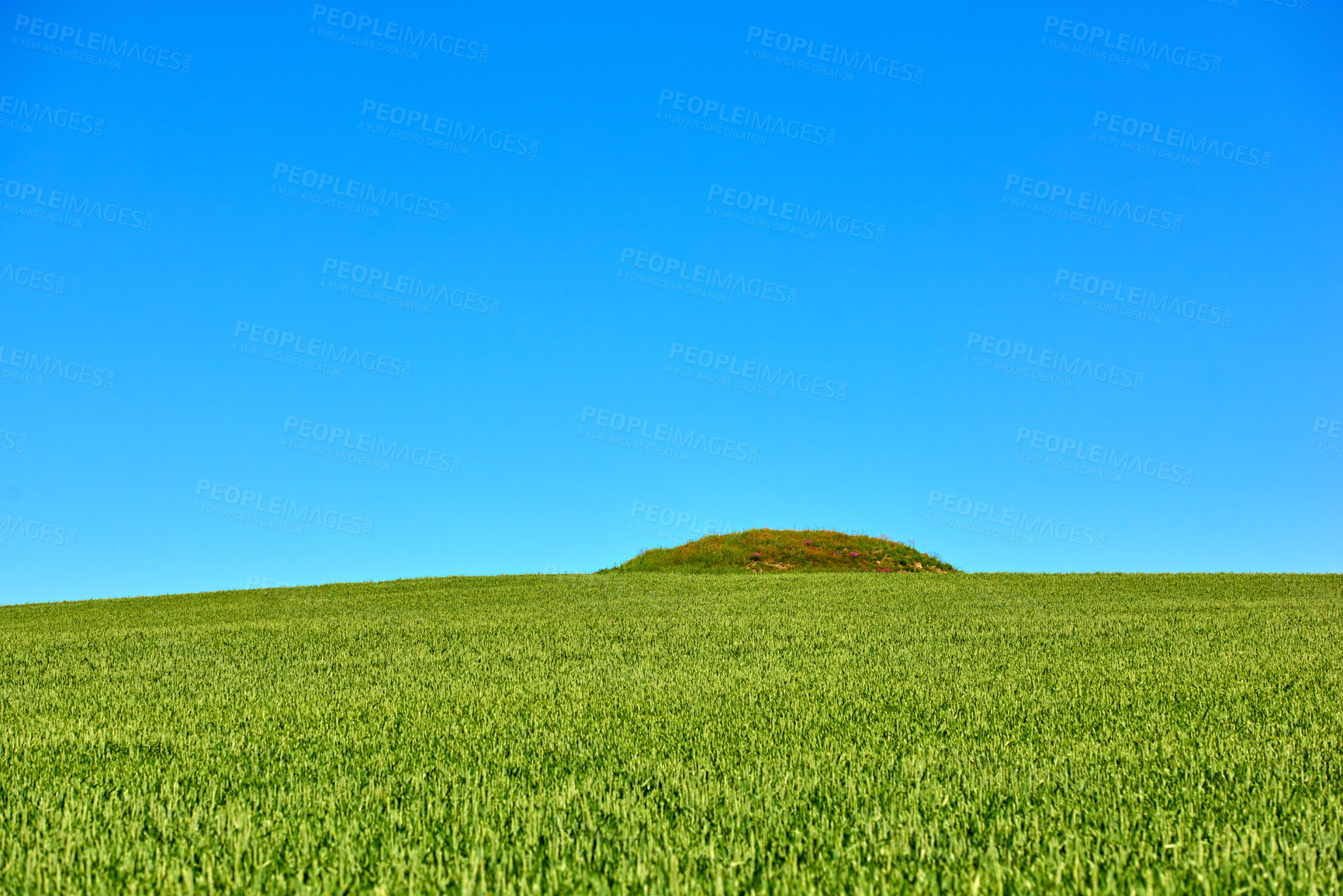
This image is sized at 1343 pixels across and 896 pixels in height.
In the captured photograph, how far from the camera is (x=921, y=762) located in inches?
190

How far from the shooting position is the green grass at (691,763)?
3.44m

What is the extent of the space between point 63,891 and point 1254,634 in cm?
1269

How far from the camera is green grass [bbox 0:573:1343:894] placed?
11.3ft

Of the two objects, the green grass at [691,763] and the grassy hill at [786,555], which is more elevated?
the grassy hill at [786,555]

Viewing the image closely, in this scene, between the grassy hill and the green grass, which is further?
the grassy hill

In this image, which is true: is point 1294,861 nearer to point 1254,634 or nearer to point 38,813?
point 38,813

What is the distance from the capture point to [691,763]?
4.90 meters

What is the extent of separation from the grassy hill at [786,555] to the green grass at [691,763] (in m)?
15.3

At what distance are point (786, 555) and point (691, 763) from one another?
23.0 m

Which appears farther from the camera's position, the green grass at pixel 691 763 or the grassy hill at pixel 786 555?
the grassy hill at pixel 786 555

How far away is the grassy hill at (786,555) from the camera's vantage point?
1059 inches

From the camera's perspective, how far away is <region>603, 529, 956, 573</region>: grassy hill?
88.3 ft

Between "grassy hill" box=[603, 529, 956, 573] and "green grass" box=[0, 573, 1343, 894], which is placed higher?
"grassy hill" box=[603, 529, 956, 573]

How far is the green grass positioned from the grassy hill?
1529 centimetres
